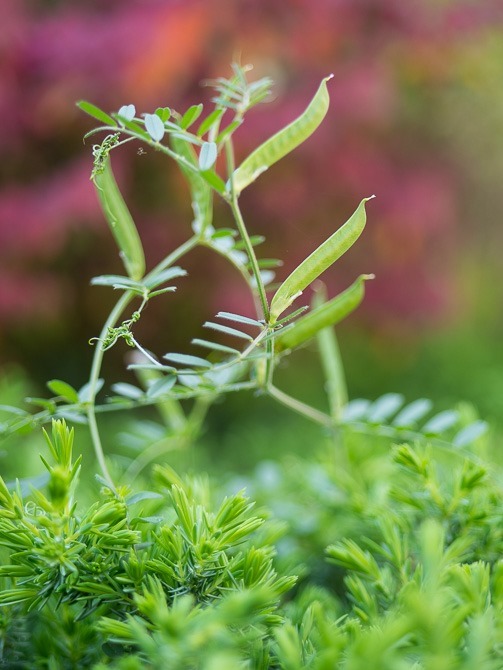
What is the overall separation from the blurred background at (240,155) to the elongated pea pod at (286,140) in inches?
39.8

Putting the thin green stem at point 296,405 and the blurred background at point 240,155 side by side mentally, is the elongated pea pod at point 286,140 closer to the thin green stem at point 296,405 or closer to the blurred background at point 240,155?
the thin green stem at point 296,405

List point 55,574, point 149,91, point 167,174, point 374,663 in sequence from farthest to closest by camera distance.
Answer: point 167,174, point 149,91, point 55,574, point 374,663

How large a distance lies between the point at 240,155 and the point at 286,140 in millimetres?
1368

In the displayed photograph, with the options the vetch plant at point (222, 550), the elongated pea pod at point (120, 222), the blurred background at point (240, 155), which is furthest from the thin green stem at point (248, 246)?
the blurred background at point (240, 155)

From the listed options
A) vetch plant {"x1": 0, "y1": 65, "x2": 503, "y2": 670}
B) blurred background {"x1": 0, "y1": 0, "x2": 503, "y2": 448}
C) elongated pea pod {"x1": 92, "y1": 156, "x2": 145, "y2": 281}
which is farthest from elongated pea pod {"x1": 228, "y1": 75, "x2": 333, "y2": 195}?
blurred background {"x1": 0, "y1": 0, "x2": 503, "y2": 448}

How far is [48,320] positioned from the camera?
2.14m

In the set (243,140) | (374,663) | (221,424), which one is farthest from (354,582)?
(221,424)

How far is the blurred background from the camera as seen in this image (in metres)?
1.64

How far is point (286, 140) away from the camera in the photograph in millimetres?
413

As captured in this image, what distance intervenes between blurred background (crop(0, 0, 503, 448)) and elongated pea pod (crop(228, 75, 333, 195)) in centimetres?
101

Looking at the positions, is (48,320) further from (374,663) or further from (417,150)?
(374,663)

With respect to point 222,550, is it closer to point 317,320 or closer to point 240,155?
point 317,320

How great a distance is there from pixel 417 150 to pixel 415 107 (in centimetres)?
40

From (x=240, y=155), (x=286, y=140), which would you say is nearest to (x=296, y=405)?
(x=286, y=140)
